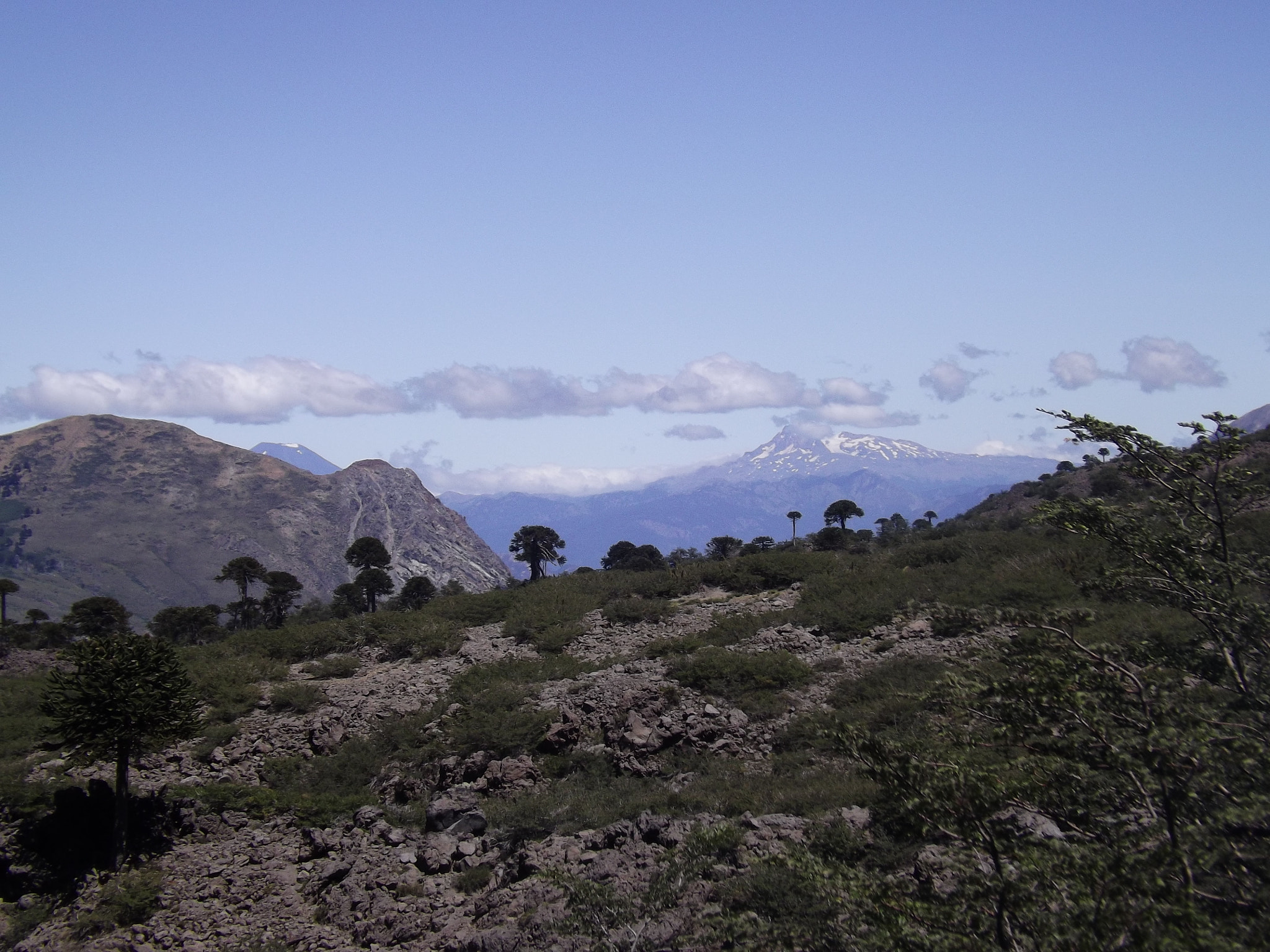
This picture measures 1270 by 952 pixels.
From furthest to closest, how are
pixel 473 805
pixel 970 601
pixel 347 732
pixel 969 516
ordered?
pixel 969 516, pixel 970 601, pixel 347 732, pixel 473 805

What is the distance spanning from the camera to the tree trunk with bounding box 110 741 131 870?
14.0 m

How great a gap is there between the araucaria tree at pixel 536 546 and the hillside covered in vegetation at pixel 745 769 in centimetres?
1651

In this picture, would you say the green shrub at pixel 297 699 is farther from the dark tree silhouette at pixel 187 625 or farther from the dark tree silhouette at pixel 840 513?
the dark tree silhouette at pixel 840 513

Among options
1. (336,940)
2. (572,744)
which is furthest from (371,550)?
(336,940)

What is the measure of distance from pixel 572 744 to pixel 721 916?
811 cm

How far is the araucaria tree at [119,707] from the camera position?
46.8 ft

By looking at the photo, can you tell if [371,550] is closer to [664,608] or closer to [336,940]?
[664,608]

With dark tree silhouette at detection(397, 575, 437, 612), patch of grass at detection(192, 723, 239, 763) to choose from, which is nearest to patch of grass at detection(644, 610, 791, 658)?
patch of grass at detection(192, 723, 239, 763)

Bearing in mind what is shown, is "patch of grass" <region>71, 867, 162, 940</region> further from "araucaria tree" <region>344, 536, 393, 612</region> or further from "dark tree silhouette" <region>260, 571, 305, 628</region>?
"dark tree silhouette" <region>260, 571, 305, 628</region>

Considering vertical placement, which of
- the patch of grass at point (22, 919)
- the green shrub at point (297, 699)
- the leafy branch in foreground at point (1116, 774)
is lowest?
the patch of grass at point (22, 919)

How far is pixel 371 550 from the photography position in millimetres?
44562

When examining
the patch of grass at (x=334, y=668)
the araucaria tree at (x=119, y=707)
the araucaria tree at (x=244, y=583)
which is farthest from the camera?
the araucaria tree at (x=244, y=583)

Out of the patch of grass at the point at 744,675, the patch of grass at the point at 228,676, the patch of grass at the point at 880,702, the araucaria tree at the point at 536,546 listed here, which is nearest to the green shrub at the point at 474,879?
the patch of grass at the point at 880,702

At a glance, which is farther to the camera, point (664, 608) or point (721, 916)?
point (664, 608)
